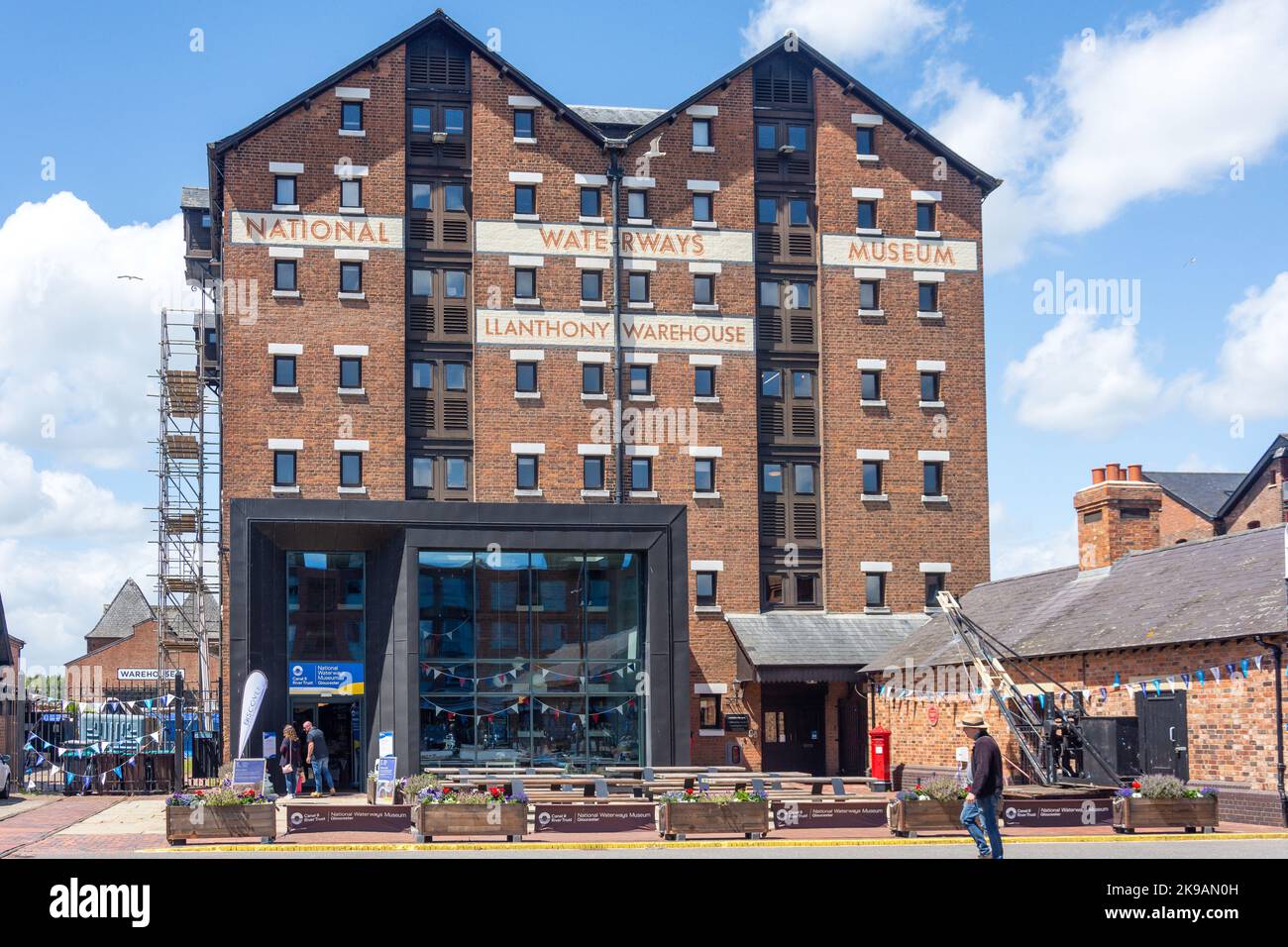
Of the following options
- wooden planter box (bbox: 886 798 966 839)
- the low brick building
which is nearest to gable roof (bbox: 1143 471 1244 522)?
the low brick building

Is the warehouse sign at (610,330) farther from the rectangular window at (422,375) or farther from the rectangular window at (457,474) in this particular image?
the rectangular window at (457,474)

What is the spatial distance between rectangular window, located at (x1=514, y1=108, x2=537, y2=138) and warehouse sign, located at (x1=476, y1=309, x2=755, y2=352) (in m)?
5.62

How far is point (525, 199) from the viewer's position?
147ft

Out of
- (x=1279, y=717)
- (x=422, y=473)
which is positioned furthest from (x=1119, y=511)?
(x=422, y=473)

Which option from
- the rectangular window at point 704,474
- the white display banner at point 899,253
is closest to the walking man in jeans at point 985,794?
the rectangular window at point 704,474

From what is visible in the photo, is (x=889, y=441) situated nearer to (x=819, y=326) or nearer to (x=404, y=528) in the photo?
(x=819, y=326)

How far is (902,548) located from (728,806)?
914 inches

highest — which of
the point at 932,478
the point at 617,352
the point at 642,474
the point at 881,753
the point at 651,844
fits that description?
the point at 617,352

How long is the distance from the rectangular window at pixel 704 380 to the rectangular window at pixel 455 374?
6.90 m

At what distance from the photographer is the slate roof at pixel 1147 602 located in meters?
26.9

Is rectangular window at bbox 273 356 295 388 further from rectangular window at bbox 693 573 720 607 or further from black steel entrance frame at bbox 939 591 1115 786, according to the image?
black steel entrance frame at bbox 939 591 1115 786

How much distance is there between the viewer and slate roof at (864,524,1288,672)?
26.9 m

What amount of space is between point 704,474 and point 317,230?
13.5 metres

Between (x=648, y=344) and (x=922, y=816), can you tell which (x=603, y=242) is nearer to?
(x=648, y=344)
